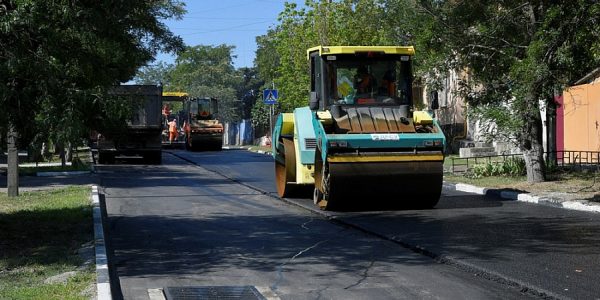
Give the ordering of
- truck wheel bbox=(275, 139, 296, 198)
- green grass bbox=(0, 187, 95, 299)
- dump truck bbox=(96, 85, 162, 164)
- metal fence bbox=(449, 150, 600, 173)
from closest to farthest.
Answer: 1. green grass bbox=(0, 187, 95, 299)
2. truck wheel bbox=(275, 139, 296, 198)
3. metal fence bbox=(449, 150, 600, 173)
4. dump truck bbox=(96, 85, 162, 164)

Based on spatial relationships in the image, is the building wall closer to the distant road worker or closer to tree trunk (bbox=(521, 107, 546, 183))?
tree trunk (bbox=(521, 107, 546, 183))

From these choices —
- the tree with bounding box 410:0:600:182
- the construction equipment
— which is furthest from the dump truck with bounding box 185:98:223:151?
the tree with bounding box 410:0:600:182

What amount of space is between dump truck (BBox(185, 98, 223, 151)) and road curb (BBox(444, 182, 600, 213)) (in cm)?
2414

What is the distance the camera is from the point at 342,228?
12.5 metres

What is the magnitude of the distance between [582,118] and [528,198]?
8.10m

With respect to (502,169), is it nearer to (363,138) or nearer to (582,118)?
(582,118)

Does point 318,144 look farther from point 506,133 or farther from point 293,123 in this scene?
point 506,133

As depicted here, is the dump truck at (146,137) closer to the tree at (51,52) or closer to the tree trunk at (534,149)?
the tree trunk at (534,149)

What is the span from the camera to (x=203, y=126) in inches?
1687

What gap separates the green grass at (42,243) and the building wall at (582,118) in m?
13.7

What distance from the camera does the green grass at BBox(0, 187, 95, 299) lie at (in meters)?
7.65

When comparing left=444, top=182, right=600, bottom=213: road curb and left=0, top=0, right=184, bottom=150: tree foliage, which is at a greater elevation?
left=0, top=0, right=184, bottom=150: tree foliage

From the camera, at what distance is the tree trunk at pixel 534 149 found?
18906mm

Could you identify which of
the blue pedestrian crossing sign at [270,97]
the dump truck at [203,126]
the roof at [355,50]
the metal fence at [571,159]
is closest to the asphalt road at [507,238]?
the roof at [355,50]
